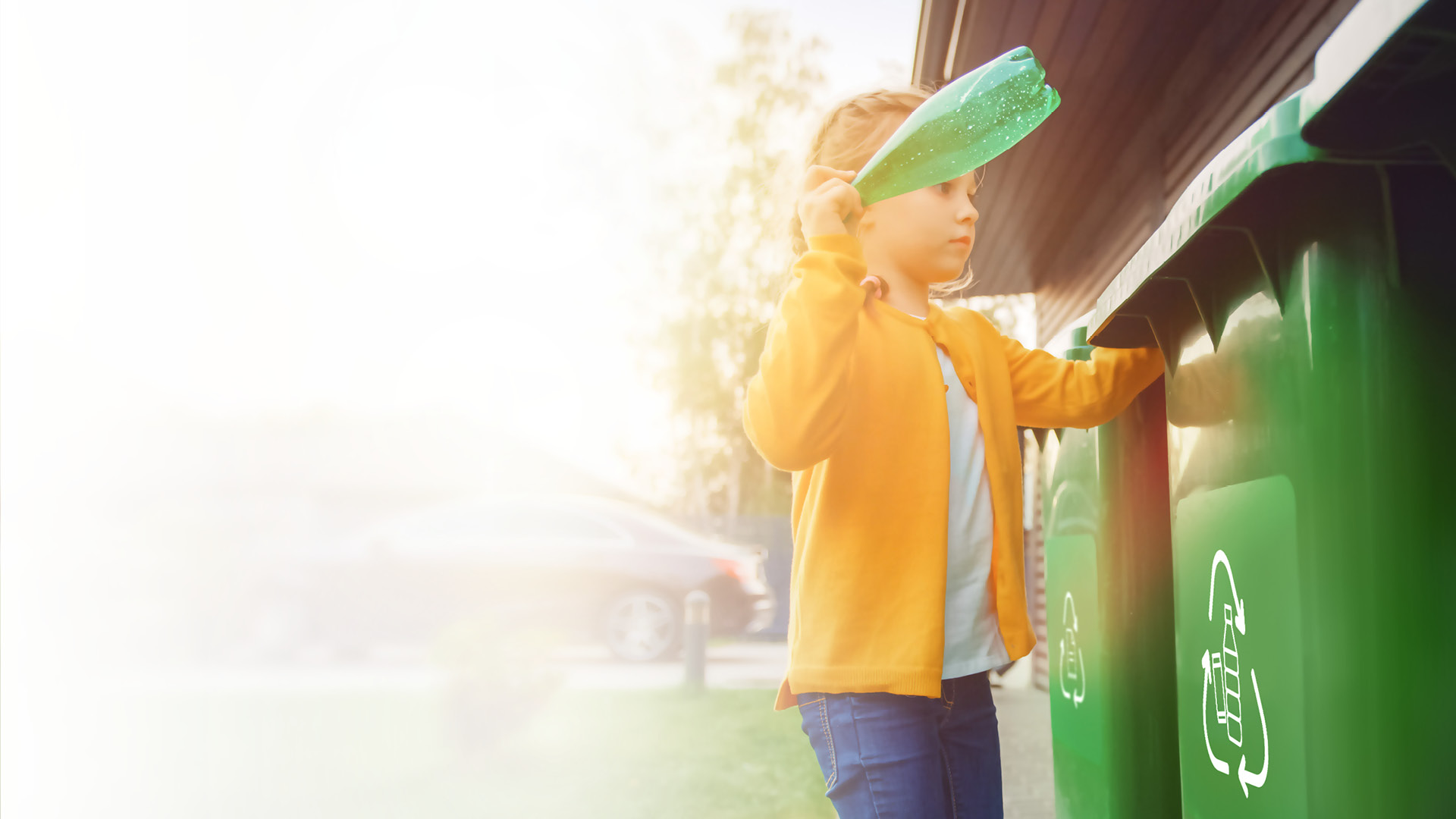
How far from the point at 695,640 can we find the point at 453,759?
234 centimetres

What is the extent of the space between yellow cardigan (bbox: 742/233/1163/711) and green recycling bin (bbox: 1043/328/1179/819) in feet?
1.84

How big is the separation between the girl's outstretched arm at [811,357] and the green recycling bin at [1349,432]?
0.46m

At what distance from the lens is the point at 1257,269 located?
1319mm

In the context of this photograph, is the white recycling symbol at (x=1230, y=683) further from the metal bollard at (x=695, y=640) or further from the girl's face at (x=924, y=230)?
the metal bollard at (x=695, y=640)

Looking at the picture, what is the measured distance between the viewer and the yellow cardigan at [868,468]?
1.42 meters

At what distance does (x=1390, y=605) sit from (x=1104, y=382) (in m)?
0.75

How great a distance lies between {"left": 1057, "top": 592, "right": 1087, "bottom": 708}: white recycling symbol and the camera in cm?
228

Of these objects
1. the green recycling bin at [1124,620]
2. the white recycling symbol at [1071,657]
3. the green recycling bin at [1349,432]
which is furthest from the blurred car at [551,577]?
the green recycling bin at [1349,432]

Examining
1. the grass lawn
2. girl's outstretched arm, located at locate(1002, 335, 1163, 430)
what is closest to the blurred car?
the grass lawn

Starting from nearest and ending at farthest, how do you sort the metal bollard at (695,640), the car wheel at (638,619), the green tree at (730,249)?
the metal bollard at (695,640) → the car wheel at (638,619) → the green tree at (730,249)

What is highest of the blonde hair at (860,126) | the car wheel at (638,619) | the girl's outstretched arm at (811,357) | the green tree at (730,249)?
the green tree at (730,249)

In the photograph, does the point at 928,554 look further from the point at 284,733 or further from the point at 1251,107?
the point at 284,733

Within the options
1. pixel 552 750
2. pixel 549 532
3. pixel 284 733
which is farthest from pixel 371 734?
pixel 549 532

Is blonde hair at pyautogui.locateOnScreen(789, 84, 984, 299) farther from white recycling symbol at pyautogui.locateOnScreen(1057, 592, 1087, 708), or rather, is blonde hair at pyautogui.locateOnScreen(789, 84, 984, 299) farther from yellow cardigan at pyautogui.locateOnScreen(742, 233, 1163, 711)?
white recycling symbol at pyautogui.locateOnScreen(1057, 592, 1087, 708)
